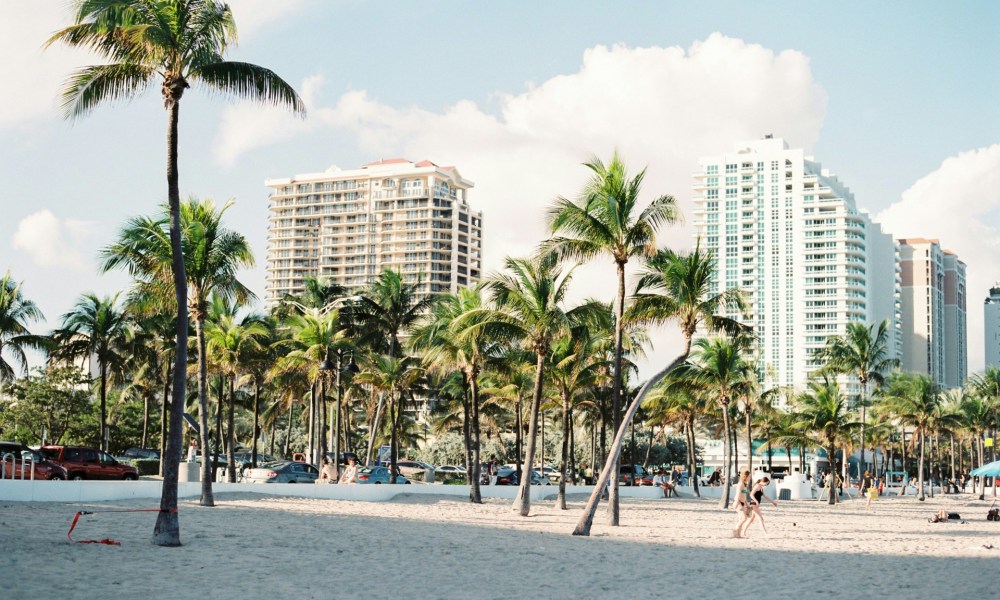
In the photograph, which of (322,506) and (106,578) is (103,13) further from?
(322,506)

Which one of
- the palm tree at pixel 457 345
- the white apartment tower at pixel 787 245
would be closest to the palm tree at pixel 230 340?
the palm tree at pixel 457 345

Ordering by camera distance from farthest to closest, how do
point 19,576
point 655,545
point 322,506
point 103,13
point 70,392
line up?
point 70,392
point 322,506
point 655,545
point 103,13
point 19,576

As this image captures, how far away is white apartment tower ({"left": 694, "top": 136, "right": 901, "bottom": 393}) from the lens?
153 meters

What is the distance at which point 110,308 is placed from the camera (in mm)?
46375

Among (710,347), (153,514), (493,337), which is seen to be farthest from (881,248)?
(153,514)

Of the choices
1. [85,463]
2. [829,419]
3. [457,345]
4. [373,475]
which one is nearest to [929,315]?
[829,419]

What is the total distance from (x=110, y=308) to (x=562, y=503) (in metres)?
24.9

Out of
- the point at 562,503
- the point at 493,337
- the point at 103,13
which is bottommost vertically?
the point at 562,503

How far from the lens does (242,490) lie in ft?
108

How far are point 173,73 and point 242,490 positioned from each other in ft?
61.7

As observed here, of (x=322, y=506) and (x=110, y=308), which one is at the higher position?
(x=110, y=308)

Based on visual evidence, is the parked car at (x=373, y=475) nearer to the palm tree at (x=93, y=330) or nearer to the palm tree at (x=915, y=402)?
the palm tree at (x=93, y=330)

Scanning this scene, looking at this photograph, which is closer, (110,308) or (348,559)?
(348,559)

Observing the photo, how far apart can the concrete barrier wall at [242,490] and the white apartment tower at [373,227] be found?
111m
